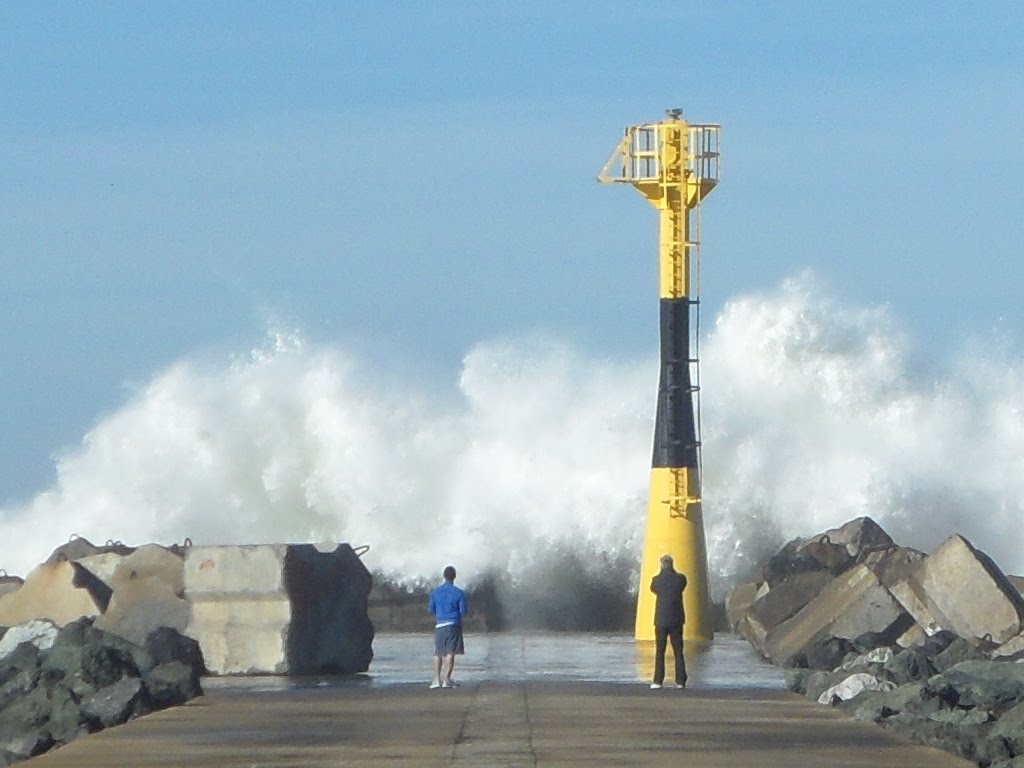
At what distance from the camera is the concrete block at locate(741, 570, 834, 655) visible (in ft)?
78.0

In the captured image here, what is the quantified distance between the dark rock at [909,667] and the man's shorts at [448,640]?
339 centimetres

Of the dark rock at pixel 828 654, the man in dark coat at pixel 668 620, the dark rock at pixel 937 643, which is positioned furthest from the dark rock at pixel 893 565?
the man in dark coat at pixel 668 620

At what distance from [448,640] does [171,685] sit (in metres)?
2.14

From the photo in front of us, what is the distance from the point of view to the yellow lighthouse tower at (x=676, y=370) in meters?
24.5

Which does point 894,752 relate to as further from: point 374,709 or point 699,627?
point 699,627

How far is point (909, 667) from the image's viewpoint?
61.1ft

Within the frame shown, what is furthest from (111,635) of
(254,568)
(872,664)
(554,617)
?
(554,617)

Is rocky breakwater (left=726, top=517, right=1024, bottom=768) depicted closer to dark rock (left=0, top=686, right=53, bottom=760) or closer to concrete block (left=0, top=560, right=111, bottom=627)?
dark rock (left=0, top=686, right=53, bottom=760)

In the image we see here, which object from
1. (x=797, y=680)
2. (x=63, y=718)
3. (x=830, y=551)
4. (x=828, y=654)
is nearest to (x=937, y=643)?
(x=828, y=654)

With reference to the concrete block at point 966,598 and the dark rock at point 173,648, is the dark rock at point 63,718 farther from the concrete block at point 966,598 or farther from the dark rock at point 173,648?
the concrete block at point 966,598

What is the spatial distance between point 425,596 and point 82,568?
33.3 ft

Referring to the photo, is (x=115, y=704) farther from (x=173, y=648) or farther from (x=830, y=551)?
(x=830, y=551)

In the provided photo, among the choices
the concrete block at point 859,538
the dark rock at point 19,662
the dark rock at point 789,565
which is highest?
the concrete block at point 859,538

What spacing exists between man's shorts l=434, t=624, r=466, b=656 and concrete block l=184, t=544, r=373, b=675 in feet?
7.95
